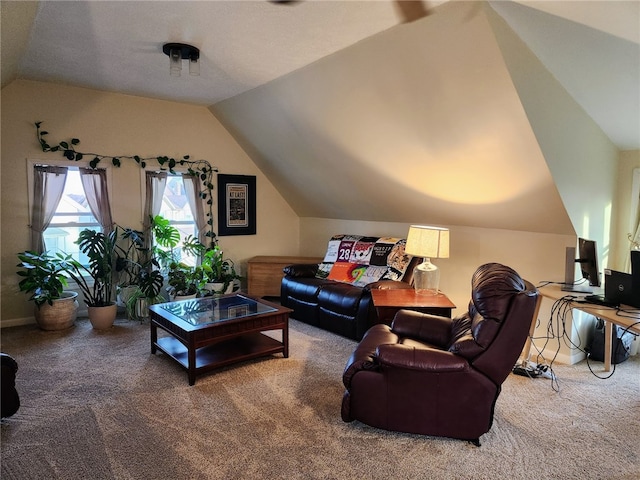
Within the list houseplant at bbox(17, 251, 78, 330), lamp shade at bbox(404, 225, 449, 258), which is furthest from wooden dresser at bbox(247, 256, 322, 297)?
lamp shade at bbox(404, 225, 449, 258)

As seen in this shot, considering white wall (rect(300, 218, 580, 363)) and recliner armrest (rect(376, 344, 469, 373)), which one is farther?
white wall (rect(300, 218, 580, 363))

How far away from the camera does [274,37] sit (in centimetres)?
301

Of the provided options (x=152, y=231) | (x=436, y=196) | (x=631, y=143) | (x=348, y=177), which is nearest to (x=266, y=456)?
(x=436, y=196)

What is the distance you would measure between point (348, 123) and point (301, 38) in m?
1.14

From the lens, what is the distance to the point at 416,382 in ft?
7.78

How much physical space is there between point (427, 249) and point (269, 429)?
76.0 inches

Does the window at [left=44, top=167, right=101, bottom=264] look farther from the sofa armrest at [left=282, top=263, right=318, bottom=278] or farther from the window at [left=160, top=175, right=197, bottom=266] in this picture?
the sofa armrest at [left=282, top=263, right=318, bottom=278]

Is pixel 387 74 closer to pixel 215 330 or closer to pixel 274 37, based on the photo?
pixel 274 37

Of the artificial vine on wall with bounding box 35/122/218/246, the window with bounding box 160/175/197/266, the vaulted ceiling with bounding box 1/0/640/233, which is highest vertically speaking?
the vaulted ceiling with bounding box 1/0/640/233

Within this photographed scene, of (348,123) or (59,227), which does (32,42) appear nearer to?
(59,227)

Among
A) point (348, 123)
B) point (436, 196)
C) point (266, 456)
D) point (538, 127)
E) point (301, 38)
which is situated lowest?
point (266, 456)

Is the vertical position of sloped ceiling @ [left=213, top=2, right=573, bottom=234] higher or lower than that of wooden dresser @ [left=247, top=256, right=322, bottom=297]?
higher

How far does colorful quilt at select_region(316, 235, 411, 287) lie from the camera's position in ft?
14.6

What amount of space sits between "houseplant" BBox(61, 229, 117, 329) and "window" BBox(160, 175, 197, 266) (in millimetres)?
884
